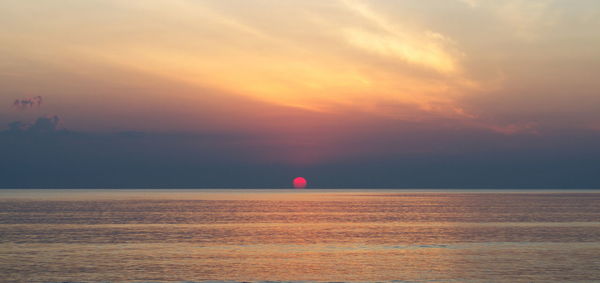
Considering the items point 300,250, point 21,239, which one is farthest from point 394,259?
point 21,239

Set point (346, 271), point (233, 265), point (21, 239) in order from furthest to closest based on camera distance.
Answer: point (21, 239), point (233, 265), point (346, 271)

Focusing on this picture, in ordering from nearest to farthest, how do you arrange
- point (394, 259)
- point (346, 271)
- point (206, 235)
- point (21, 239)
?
point (346, 271), point (394, 259), point (21, 239), point (206, 235)

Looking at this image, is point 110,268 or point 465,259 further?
point 465,259

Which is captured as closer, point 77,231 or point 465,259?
point 465,259

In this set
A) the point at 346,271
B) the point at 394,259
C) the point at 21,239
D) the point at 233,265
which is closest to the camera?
the point at 346,271

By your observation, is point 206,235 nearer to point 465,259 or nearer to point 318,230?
point 318,230

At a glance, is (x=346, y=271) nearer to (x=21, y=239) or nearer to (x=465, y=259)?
(x=465, y=259)

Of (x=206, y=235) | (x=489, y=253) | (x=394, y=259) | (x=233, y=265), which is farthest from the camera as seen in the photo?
(x=206, y=235)

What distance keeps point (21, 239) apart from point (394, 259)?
4744 cm

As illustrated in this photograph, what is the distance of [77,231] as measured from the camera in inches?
3595

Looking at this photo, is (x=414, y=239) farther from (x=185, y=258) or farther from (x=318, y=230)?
(x=185, y=258)

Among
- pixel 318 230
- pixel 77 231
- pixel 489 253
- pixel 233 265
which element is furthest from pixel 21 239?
pixel 489 253

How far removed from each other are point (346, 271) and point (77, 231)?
176 ft

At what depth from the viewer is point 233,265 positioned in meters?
55.9
